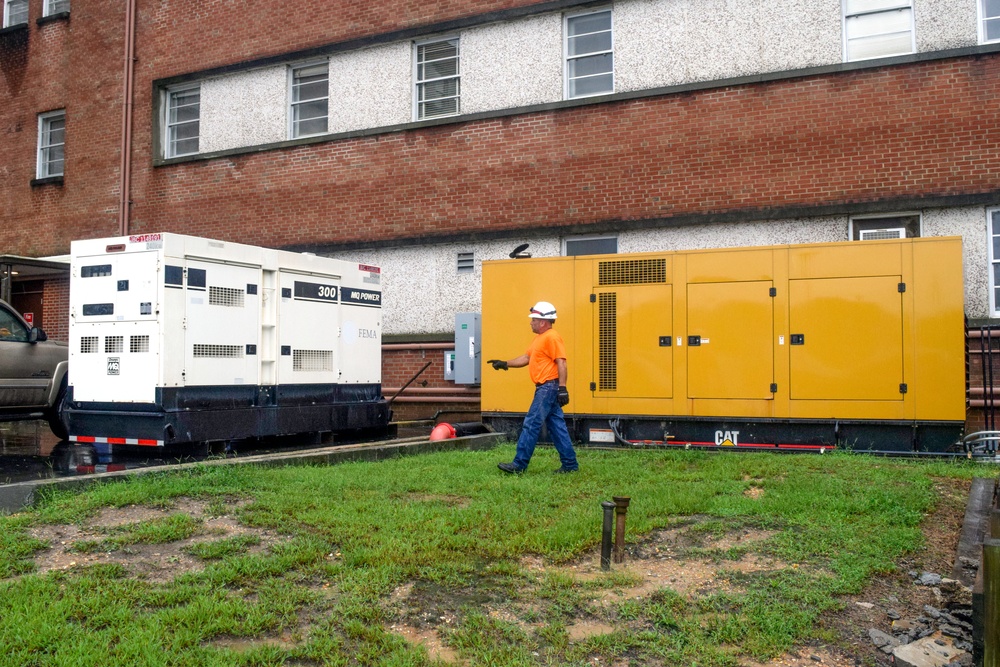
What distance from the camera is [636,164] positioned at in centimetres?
1480

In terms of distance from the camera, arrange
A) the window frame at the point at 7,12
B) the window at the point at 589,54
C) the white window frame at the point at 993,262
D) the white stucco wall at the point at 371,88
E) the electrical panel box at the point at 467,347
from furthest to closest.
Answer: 1. the window frame at the point at 7,12
2. the white stucco wall at the point at 371,88
3. the window at the point at 589,54
4. the electrical panel box at the point at 467,347
5. the white window frame at the point at 993,262

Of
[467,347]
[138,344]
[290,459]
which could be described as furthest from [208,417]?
[467,347]

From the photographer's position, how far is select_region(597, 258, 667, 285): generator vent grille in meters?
12.2

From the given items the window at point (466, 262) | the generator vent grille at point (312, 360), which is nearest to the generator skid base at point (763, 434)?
the generator vent grille at point (312, 360)

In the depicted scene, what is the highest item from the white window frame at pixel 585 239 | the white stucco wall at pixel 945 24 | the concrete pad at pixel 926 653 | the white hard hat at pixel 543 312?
the white stucco wall at pixel 945 24

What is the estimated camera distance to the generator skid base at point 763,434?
10938 mm

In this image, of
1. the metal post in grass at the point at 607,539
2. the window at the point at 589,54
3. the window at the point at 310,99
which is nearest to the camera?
the metal post in grass at the point at 607,539

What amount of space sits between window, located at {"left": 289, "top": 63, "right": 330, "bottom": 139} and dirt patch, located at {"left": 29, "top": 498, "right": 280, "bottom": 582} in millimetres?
12158

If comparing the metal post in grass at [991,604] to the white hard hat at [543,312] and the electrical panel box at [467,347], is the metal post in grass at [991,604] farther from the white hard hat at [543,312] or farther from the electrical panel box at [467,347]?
the electrical panel box at [467,347]

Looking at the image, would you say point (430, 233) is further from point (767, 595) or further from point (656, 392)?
point (767, 595)

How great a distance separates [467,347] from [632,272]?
3451 mm

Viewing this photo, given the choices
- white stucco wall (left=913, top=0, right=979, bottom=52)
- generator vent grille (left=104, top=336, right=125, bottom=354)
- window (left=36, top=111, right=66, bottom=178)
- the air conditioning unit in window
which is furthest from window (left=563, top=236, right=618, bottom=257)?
window (left=36, top=111, right=66, bottom=178)

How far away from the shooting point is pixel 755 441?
11.7 meters

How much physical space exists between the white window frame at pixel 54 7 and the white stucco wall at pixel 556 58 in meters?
5.04
